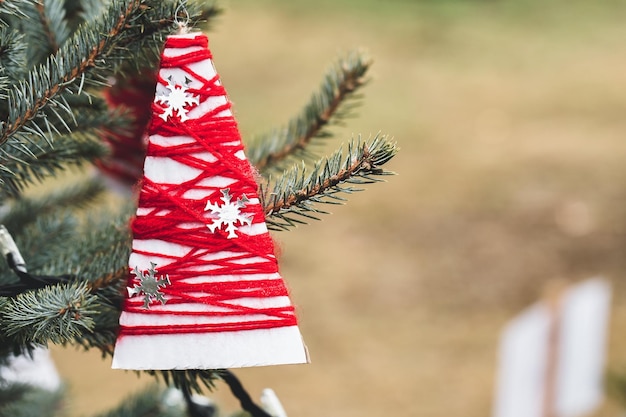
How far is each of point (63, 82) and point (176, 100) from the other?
0.10 metres

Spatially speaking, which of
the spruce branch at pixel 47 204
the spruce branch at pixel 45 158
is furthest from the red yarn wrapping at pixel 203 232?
the spruce branch at pixel 47 204

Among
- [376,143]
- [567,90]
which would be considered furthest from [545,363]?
[567,90]

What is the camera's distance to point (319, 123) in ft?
2.88

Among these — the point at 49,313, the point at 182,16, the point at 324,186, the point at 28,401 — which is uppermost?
the point at 182,16

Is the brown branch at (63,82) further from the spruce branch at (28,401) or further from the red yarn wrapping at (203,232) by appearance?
the spruce branch at (28,401)

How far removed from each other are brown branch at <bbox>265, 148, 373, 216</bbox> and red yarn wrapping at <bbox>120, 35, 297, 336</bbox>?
4 centimetres

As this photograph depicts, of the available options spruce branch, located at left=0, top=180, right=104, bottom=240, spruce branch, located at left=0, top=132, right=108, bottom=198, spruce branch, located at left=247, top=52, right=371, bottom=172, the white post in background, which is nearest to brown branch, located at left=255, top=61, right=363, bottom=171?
spruce branch, located at left=247, top=52, right=371, bottom=172

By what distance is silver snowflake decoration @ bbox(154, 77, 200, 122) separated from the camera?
1.78 feet

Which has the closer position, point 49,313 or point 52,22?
point 49,313

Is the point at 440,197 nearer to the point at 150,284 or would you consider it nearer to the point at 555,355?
the point at 555,355

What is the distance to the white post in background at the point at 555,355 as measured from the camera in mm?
1970

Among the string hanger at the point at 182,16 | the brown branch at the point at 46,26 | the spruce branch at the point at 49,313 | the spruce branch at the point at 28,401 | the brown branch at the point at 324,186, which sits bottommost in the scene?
the spruce branch at the point at 28,401

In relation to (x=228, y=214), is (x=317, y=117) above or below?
above

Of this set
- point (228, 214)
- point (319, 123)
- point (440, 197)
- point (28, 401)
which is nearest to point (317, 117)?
point (319, 123)
